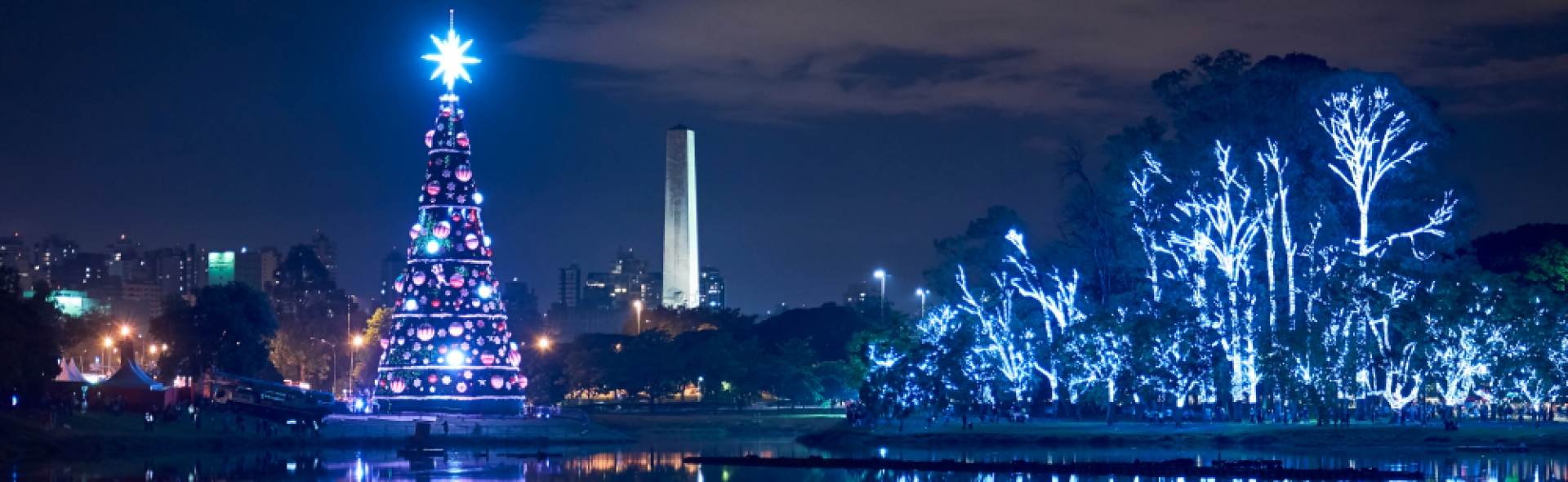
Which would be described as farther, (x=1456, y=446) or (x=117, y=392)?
(x=117, y=392)

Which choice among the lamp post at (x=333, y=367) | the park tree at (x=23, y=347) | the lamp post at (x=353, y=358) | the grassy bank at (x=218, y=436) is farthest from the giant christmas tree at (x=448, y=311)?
the lamp post at (x=333, y=367)

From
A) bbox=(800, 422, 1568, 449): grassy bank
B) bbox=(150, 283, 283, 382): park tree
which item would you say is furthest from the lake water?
bbox=(150, 283, 283, 382): park tree

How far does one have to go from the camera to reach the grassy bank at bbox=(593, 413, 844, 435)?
90000mm

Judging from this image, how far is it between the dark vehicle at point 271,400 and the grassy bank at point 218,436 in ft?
13.1

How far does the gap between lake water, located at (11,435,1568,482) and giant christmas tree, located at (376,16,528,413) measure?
5.36 meters

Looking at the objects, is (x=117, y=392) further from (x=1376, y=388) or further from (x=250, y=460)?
(x=1376, y=388)

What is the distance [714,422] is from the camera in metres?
93.6

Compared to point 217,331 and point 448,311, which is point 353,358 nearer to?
point 217,331

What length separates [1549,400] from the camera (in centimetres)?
6656

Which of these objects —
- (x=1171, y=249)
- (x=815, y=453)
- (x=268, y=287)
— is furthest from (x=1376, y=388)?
(x=268, y=287)

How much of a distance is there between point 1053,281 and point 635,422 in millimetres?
26410

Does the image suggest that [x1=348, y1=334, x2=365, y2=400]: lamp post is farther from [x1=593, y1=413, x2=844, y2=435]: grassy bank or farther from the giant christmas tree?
the giant christmas tree

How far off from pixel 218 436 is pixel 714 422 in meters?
31.9

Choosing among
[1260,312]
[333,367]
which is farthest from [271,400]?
[333,367]
